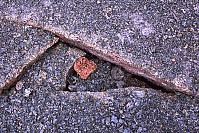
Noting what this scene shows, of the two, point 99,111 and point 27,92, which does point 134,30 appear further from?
point 27,92

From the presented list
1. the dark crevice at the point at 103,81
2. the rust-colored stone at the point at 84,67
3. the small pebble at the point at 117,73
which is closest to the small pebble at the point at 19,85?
the dark crevice at the point at 103,81

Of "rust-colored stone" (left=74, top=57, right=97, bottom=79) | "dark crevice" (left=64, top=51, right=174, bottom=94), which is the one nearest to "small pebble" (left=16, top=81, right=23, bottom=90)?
"dark crevice" (left=64, top=51, right=174, bottom=94)

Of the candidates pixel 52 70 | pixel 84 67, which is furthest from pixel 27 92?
pixel 84 67

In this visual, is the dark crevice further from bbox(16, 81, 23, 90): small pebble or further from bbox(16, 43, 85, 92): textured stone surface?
bbox(16, 81, 23, 90): small pebble

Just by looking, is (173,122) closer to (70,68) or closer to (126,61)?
(126,61)

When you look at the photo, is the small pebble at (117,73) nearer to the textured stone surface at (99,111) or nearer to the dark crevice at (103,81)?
the dark crevice at (103,81)

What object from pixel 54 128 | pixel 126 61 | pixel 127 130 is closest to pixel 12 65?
pixel 54 128
